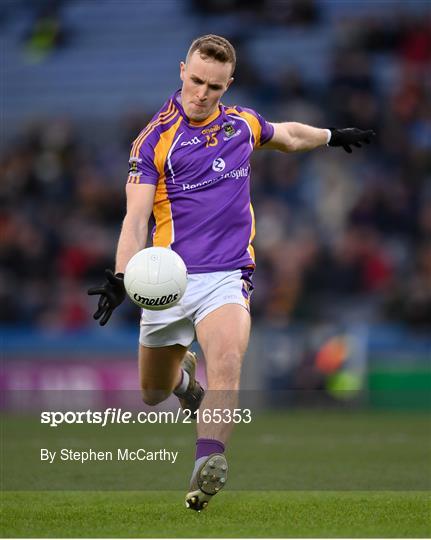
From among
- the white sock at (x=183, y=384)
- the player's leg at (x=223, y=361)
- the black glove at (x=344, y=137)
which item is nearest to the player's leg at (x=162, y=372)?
the white sock at (x=183, y=384)

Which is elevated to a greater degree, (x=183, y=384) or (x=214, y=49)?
(x=214, y=49)

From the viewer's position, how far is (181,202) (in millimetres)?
6953

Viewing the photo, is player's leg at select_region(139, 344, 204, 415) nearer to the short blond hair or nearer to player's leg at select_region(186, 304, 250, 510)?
player's leg at select_region(186, 304, 250, 510)

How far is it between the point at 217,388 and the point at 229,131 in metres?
1.55

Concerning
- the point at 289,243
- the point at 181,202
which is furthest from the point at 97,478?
the point at 289,243

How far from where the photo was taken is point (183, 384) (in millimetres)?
7836

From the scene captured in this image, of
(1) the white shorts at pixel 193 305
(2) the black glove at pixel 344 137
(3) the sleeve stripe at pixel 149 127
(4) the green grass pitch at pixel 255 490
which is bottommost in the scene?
(4) the green grass pitch at pixel 255 490

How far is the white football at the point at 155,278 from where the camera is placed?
251 inches

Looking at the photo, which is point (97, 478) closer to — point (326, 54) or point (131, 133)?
point (131, 133)

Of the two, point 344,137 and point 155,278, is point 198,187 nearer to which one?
point 155,278

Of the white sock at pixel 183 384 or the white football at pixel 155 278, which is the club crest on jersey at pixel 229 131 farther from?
the white sock at pixel 183 384

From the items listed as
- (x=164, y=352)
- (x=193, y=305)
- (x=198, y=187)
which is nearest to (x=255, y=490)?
(x=164, y=352)

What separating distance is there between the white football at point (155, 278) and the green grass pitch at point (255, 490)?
1121 mm

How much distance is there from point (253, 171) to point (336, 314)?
2.50 m
